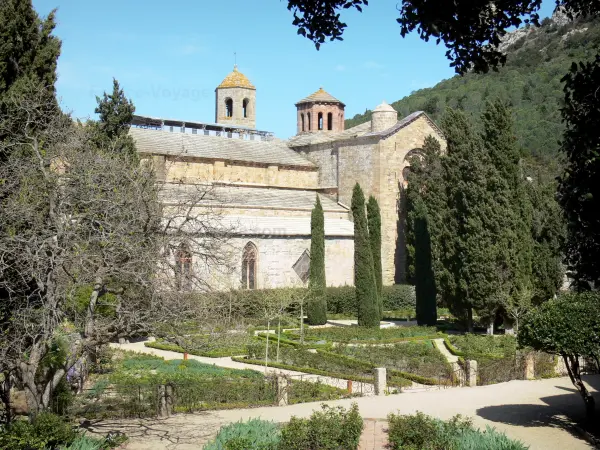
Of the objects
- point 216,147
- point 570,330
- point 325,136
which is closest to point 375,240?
point 216,147

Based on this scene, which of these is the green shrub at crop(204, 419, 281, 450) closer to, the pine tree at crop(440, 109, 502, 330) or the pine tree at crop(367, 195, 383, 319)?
the pine tree at crop(440, 109, 502, 330)

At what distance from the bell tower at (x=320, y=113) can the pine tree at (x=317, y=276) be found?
12.9 metres

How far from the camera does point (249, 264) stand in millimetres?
30672

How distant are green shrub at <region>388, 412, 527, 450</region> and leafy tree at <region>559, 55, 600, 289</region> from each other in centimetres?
240

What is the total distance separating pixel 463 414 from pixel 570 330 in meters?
2.62

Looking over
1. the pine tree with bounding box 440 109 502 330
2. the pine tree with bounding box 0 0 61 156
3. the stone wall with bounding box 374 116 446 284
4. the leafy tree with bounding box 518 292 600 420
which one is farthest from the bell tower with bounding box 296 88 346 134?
the leafy tree with bounding box 518 292 600 420

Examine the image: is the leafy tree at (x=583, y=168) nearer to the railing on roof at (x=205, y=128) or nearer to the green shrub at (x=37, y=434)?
the green shrub at (x=37, y=434)

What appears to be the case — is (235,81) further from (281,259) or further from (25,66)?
(25,66)

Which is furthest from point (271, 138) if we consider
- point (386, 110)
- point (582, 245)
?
point (582, 245)

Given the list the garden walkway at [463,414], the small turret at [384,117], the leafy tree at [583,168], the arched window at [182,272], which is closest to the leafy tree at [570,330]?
the garden walkway at [463,414]

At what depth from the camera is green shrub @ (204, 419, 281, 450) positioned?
9.38 m

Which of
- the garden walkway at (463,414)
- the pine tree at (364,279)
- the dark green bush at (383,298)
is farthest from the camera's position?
the dark green bush at (383,298)

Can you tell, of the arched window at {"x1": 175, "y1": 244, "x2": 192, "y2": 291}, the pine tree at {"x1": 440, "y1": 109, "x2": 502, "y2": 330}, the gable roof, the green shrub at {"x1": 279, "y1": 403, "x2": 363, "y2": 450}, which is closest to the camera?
the green shrub at {"x1": 279, "y1": 403, "x2": 363, "y2": 450}

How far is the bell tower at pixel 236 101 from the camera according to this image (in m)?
42.5
